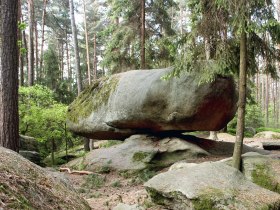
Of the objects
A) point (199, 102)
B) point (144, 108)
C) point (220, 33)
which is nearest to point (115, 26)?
point (144, 108)

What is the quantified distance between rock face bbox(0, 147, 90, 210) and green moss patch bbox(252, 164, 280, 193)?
178 inches

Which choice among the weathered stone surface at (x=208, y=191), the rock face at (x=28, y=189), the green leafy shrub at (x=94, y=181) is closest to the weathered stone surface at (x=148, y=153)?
the green leafy shrub at (x=94, y=181)

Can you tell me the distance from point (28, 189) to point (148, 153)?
7718mm

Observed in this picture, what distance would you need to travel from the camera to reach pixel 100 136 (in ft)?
43.0

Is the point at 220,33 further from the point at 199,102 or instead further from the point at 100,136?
the point at 100,136

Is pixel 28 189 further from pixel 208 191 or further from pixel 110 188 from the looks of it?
pixel 110 188

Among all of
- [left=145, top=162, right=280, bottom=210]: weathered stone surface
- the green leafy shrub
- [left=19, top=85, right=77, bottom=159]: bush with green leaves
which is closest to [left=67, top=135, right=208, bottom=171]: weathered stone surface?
the green leafy shrub

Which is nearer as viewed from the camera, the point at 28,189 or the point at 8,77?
the point at 28,189

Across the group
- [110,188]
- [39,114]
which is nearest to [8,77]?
[110,188]

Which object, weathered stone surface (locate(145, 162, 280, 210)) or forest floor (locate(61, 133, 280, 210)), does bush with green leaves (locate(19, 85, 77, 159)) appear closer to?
forest floor (locate(61, 133, 280, 210))

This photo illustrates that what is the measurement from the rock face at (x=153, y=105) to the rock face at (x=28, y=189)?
279 inches

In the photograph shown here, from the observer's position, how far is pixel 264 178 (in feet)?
23.4

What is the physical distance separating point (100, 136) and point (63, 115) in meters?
2.45

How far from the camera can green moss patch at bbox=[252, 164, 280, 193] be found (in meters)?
6.88
